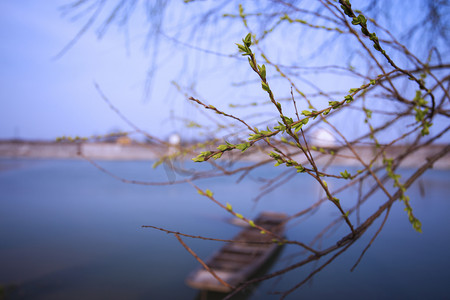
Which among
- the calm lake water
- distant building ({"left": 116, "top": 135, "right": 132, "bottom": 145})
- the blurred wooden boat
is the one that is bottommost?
the calm lake water

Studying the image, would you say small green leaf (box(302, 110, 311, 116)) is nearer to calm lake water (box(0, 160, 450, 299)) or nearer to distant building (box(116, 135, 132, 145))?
distant building (box(116, 135, 132, 145))

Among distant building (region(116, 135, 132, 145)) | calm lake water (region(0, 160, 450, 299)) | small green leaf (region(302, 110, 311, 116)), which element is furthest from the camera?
calm lake water (region(0, 160, 450, 299))

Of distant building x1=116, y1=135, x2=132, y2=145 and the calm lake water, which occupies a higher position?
distant building x1=116, y1=135, x2=132, y2=145

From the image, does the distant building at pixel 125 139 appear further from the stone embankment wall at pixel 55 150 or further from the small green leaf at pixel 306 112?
the stone embankment wall at pixel 55 150

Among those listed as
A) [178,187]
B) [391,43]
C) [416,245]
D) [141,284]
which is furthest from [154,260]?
[178,187]

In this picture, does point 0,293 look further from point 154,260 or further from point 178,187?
point 178,187

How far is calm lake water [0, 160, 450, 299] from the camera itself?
26.2 ft

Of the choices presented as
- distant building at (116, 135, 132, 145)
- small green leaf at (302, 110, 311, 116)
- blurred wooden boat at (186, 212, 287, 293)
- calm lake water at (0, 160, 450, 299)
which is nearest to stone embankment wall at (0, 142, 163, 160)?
calm lake water at (0, 160, 450, 299)

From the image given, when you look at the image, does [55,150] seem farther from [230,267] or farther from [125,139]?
[125,139]

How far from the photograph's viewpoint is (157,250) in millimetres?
10586

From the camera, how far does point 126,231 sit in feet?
40.3

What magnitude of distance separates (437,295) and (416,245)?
126 inches

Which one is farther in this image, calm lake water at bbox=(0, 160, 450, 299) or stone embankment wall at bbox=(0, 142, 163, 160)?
stone embankment wall at bbox=(0, 142, 163, 160)

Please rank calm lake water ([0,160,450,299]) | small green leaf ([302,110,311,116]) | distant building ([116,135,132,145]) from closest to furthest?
small green leaf ([302,110,311,116]), distant building ([116,135,132,145]), calm lake water ([0,160,450,299])
